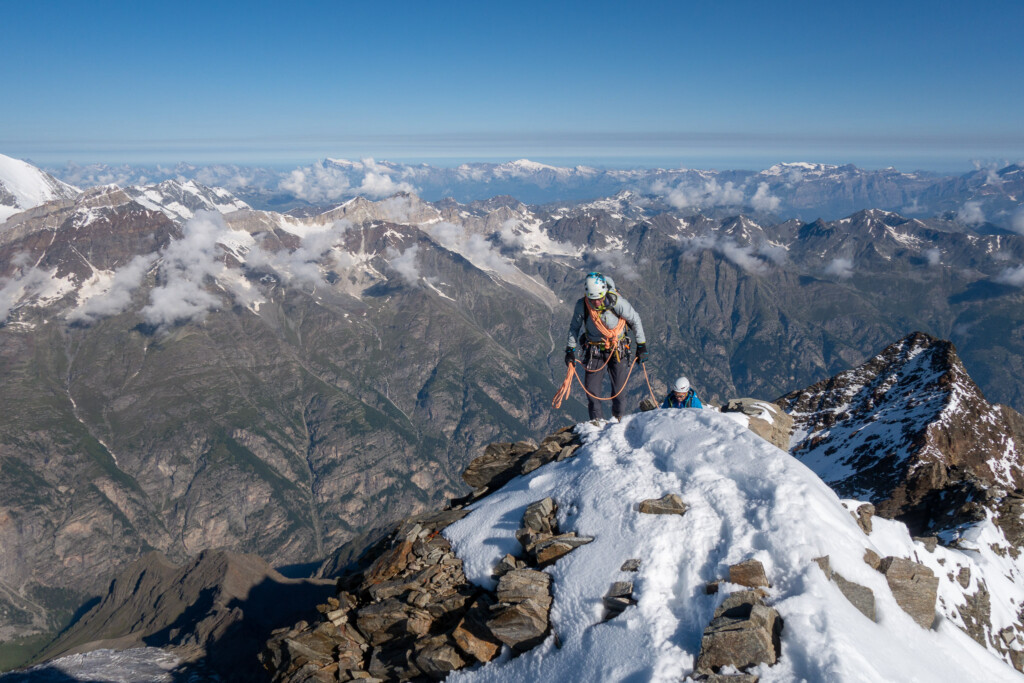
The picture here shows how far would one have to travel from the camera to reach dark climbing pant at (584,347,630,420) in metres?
28.3

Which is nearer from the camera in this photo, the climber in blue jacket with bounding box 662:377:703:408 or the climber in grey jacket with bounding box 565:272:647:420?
the climber in grey jacket with bounding box 565:272:647:420

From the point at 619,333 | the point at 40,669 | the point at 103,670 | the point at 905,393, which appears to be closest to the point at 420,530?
the point at 619,333

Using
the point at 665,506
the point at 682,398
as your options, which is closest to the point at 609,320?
the point at 682,398

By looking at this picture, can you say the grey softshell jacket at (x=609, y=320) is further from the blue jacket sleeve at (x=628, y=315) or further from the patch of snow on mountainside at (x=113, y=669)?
the patch of snow on mountainside at (x=113, y=669)

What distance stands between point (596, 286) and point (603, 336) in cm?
292

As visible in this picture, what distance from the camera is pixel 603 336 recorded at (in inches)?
1083

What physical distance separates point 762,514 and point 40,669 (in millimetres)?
132983

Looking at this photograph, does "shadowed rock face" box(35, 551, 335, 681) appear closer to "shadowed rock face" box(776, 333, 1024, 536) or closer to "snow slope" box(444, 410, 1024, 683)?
"shadowed rock face" box(776, 333, 1024, 536)

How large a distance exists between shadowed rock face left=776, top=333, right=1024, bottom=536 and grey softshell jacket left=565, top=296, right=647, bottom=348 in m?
30.4

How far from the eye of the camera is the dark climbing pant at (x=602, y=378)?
92.9 ft

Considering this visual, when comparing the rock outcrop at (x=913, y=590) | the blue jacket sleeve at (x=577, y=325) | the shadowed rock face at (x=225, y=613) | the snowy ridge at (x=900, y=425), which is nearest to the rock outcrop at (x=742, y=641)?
the rock outcrop at (x=913, y=590)

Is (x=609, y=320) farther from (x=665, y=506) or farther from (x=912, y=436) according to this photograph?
(x=912, y=436)

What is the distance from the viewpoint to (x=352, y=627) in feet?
68.3

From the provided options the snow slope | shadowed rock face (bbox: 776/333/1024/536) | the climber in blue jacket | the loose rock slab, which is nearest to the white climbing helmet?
the snow slope
